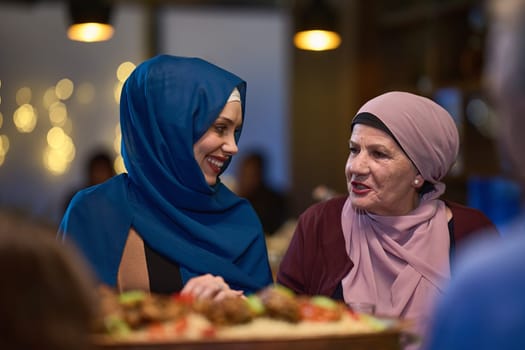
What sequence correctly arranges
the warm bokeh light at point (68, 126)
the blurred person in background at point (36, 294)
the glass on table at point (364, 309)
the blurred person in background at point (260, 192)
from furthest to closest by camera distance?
the warm bokeh light at point (68, 126)
the blurred person in background at point (260, 192)
the glass on table at point (364, 309)
the blurred person in background at point (36, 294)

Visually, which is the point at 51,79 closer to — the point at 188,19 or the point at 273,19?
the point at 188,19

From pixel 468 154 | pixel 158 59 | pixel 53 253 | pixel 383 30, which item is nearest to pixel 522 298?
pixel 53 253

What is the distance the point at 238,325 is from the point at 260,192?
5.53 meters

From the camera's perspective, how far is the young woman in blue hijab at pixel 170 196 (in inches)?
106

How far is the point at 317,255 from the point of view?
297cm

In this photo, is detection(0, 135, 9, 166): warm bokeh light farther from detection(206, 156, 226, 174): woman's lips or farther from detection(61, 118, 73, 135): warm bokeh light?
detection(206, 156, 226, 174): woman's lips

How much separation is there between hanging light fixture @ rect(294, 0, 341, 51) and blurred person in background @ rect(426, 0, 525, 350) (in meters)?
3.70

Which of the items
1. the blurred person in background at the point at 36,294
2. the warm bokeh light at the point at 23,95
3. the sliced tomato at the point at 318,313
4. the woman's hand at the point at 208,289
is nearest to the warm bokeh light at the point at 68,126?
the warm bokeh light at the point at 23,95

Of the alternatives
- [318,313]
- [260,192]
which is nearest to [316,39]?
[260,192]

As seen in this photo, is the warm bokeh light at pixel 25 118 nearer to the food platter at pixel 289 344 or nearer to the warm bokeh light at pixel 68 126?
the warm bokeh light at pixel 68 126

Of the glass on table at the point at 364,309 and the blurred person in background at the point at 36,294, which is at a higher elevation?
the blurred person in background at the point at 36,294

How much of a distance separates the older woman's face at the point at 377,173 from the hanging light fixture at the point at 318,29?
1.98 metres

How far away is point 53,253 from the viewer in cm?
128

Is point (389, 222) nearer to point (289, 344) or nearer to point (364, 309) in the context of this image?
point (364, 309)
